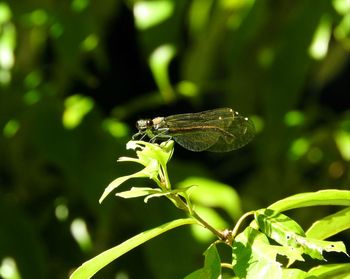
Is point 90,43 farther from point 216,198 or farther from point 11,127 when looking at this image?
point 216,198

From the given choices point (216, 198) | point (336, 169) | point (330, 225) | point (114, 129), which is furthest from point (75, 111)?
point (330, 225)

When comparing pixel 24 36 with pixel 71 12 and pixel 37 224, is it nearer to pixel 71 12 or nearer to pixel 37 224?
pixel 71 12

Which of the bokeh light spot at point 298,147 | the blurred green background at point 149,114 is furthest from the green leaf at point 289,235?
the bokeh light spot at point 298,147

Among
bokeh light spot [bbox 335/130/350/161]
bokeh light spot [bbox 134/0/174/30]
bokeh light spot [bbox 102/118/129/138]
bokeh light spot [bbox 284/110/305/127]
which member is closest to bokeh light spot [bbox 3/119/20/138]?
bokeh light spot [bbox 102/118/129/138]

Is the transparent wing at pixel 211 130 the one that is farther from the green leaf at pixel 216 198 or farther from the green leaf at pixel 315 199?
the green leaf at pixel 216 198

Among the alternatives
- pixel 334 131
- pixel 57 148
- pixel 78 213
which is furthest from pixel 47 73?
pixel 334 131
